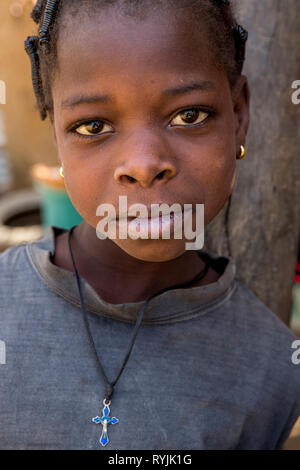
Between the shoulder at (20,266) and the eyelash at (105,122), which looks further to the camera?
the shoulder at (20,266)

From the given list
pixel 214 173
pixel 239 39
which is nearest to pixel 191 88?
pixel 214 173

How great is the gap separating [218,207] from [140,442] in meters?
0.53

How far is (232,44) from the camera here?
968 mm

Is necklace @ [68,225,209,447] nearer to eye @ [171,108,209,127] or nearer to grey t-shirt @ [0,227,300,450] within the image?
grey t-shirt @ [0,227,300,450]

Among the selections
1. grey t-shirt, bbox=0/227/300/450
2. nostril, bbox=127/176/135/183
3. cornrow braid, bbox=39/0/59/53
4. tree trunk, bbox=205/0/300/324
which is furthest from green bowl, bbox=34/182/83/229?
nostril, bbox=127/176/135/183

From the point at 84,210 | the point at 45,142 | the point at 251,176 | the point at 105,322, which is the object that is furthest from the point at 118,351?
the point at 45,142

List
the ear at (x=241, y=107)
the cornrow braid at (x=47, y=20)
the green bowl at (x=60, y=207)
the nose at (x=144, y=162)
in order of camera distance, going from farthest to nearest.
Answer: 1. the green bowl at (x=60, y=207)
2. the ear at (x=241, y=107)
3. the cornrow braid at (x=47, y=20)
4. the nose at (x=144, y=162)

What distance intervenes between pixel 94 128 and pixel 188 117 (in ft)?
0.58

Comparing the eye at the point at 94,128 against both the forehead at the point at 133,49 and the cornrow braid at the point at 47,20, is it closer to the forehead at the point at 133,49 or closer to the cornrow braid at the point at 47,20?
the forehead at the point at 133,49

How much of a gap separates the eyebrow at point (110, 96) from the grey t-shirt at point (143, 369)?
0.40m

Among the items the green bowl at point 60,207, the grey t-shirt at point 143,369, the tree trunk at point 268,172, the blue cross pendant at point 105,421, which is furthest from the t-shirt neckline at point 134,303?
the green bowl at point 60,207

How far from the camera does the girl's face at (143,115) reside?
79 centimetres

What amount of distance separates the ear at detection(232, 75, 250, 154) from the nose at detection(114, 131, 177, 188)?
286 millimetres

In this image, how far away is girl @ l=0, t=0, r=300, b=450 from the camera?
0.81 metres
